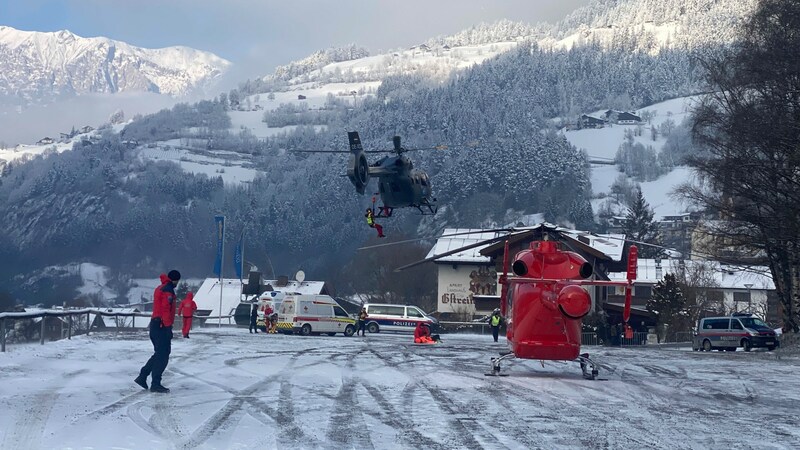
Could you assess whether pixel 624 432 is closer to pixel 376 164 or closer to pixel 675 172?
pixel 376 164

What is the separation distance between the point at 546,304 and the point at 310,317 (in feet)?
98.6

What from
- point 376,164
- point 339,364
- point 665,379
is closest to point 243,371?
point 339,364

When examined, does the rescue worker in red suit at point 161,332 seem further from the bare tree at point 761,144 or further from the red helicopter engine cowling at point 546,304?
the bare tree at point 761,144

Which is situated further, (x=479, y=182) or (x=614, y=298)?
(x=479, y=182)

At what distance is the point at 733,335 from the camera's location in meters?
42.0

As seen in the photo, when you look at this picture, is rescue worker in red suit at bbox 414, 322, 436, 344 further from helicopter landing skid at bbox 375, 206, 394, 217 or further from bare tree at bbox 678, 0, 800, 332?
bare tree at bbox 678, 0, 800, 332

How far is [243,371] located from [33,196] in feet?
494

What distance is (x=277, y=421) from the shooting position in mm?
12977

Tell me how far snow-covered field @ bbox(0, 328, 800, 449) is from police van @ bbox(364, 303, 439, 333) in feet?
98.0

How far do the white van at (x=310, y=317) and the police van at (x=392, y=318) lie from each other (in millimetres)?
4855

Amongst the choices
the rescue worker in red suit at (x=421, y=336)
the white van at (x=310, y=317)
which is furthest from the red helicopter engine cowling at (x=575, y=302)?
the white van at (x=310, y=317)

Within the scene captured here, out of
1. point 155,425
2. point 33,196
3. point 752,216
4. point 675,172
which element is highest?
point 675,172

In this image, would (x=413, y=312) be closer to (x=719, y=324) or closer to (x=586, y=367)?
(x=719, y=324)

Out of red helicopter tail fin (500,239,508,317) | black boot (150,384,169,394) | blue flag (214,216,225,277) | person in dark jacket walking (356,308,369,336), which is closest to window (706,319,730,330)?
person in dark jacket walking (356,308,369,336)
